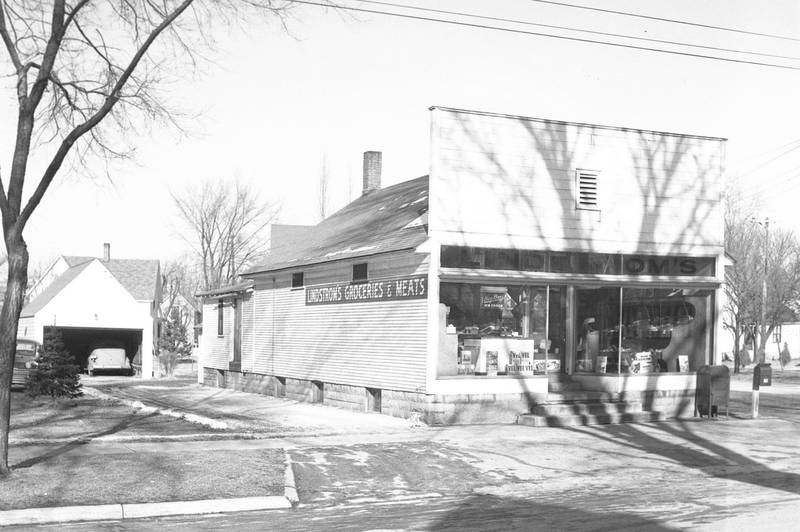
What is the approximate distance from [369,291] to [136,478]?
33.0 ft

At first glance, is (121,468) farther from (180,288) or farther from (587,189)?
(180,288)

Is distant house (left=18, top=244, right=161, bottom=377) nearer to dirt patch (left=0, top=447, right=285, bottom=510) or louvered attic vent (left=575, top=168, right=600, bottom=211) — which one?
louvered attic vent (left=575, top=168, right=600, bottom=211)

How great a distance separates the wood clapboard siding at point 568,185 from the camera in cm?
1903

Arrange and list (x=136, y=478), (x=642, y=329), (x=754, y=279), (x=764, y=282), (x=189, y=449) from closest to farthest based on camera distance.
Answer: (x=136, y=478), (x=189, y=449), (x=642, y=329), (x=764, y=282), (x=754, y=279)

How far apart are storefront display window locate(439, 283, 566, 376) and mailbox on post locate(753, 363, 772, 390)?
4.40 meters

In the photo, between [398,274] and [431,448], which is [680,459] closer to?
[431,448]

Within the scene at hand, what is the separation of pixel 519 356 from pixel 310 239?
11.8 m

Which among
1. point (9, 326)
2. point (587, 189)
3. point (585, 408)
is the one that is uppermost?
point (587, 189)

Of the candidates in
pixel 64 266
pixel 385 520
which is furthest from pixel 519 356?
pixel 64 266

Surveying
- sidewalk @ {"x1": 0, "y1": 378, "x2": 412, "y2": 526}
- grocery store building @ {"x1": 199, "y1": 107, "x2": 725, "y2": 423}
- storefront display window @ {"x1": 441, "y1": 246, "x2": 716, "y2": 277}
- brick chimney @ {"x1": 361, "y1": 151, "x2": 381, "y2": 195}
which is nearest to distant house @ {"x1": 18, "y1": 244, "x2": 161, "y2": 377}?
brick chimney @ {"x1": 361, "y1": 151, "x2": 381, "y2": 195}

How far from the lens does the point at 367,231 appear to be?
2423 centimetres

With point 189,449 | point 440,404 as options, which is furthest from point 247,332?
point 189,449

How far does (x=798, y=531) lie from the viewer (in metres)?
9.25

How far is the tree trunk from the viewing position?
38.9 ft
